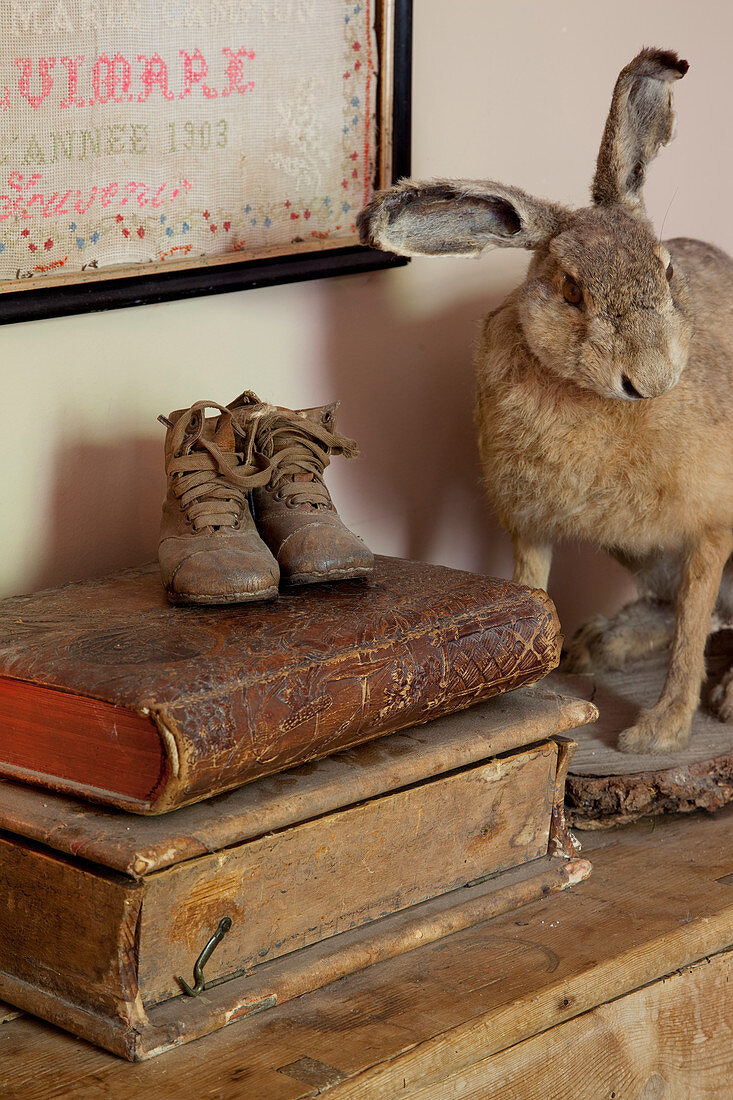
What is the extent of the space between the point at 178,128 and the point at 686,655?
2.05ft

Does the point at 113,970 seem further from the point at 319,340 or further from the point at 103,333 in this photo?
the point at 319,340

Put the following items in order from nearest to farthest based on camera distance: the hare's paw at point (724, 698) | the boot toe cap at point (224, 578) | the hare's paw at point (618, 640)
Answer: the boot toe cap at point (224, 578) < the hare's paw at point (724, 698) < the hare's paw at point (618, 640)

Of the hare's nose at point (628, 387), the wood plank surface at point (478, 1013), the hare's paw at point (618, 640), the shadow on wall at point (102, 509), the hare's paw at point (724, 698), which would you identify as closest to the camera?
the wood plank surface at point (478, 1013)

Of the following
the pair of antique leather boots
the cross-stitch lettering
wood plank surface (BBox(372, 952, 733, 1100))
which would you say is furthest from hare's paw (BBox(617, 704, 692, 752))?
the cross-stitch lettering

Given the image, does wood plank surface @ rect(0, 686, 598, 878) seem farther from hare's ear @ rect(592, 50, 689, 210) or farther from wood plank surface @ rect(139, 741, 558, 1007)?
hare's ear @ rect(592, 50, 689, 210)

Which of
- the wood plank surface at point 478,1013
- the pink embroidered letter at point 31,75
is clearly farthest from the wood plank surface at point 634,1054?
the pink embroidered letter at point 31,75

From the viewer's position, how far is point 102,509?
103cm

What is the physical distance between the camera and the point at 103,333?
99 cm

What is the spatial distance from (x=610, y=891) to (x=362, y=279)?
24.2 inches

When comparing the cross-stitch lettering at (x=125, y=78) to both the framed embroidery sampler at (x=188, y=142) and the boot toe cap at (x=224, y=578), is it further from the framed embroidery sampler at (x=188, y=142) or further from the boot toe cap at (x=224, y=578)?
the boot toe cap at (x=224, y=578)

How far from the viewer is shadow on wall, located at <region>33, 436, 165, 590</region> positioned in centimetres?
100

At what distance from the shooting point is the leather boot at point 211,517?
0.80m

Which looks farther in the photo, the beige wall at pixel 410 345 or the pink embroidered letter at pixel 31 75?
the beige wall at pixel 410 345

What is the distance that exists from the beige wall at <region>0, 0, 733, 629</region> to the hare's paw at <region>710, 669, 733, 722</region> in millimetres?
276
